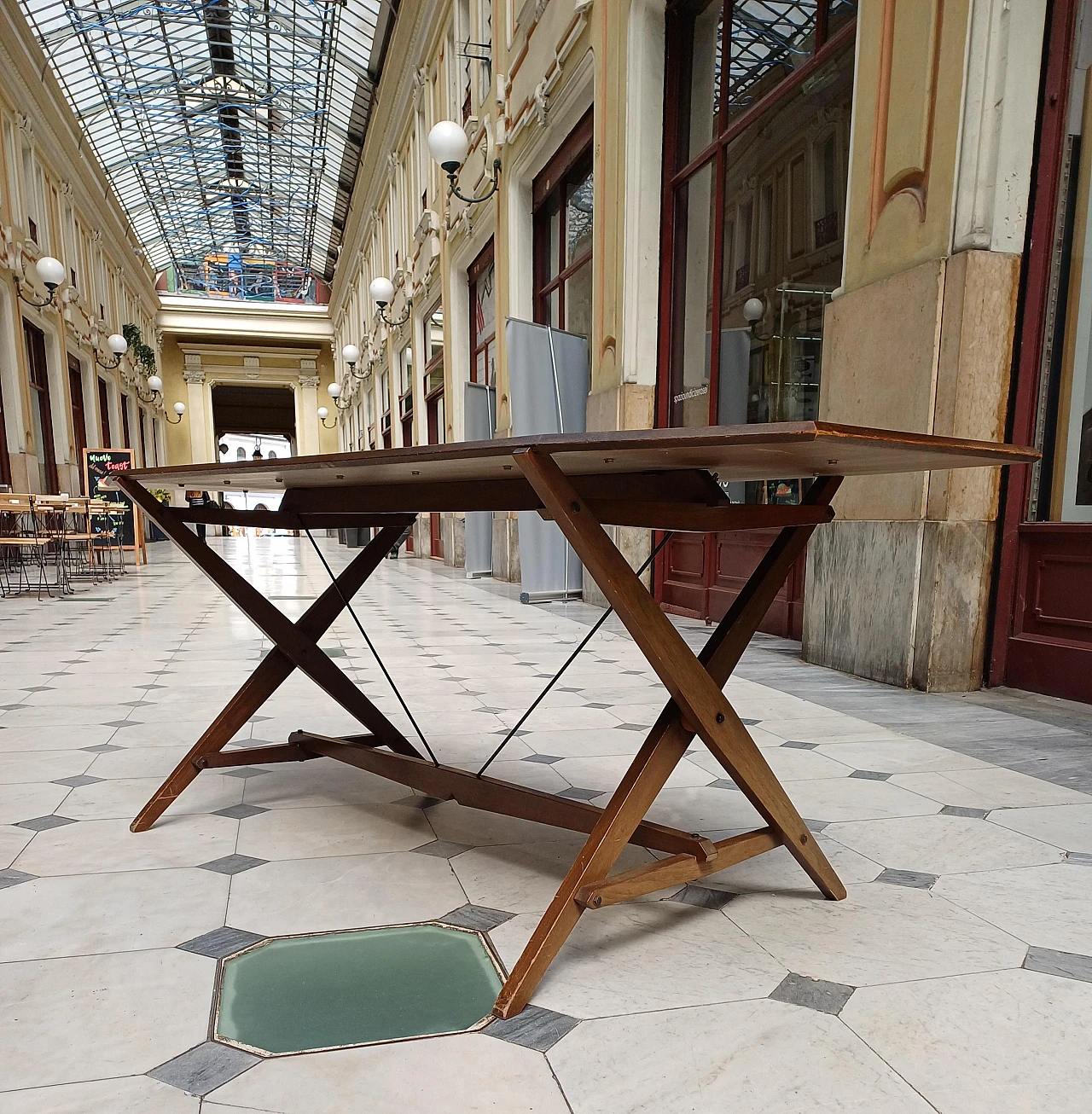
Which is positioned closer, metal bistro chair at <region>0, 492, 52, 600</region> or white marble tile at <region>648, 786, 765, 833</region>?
white marble tile at <region>648, 786, 765, 833</region>

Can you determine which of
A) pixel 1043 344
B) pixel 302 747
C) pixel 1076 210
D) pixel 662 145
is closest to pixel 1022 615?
pixel 1043 344

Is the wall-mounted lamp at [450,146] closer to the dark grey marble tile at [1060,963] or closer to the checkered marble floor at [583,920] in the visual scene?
the checkered marble floor at [583,920]

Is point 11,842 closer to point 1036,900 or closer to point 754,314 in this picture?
point 1036,900

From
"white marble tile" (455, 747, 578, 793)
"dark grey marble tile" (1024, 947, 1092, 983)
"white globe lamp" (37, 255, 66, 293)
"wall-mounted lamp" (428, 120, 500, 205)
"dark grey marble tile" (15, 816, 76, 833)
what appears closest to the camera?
"dark grey marble tile" (1024, 947, 1092, 983)

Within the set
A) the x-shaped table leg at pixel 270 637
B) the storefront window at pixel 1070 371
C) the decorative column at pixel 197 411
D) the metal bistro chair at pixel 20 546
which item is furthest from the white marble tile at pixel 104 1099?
the decorative column at pixel 197 411

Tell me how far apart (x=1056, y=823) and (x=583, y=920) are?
138cm

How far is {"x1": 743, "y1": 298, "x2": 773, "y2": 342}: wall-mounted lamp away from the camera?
5.48 m

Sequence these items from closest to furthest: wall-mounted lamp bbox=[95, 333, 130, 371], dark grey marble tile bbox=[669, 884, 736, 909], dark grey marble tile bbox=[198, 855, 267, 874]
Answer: dark grey marble tile bbox=[669, 884, 736, 909], dark grey marble tile bbox=[198, 855, 267, 874], wall-mounted lamp bbox=[95, 333, 130, 371]

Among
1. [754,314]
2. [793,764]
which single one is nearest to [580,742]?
[793,764]

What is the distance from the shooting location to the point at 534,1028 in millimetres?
A: 1284

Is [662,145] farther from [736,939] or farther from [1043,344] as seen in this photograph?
[736,939]

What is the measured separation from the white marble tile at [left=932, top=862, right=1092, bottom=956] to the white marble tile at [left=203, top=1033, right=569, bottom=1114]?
102 centimetres

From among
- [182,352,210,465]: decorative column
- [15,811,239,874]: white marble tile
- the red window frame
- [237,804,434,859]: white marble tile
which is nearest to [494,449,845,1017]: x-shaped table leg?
[237,804,434,859]: white marble tile

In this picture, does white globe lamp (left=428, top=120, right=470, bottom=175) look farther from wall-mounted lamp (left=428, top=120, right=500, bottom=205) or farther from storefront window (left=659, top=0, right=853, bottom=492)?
storefront window (left=659, top=0, right=853, bottom=492)
